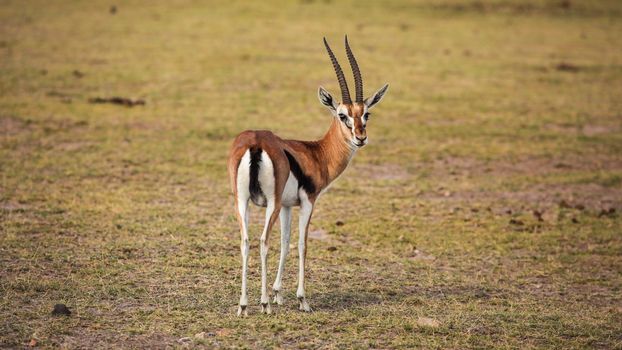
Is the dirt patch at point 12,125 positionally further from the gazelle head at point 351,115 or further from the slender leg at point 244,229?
the slender leg at point 244,229

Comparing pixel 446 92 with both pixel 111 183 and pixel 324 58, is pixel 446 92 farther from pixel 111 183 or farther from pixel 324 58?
pixel 111 183

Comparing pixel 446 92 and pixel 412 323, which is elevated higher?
pixel 446 92

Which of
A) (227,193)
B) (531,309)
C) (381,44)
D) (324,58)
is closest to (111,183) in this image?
(227,193)

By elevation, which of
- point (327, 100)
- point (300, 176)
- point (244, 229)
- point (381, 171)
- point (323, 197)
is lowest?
point (323, 197)

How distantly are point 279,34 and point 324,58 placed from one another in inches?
171

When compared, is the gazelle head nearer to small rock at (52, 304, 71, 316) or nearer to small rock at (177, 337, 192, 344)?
small rock at (177, 337, 192, 344)

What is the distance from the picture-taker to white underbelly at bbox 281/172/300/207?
750cm

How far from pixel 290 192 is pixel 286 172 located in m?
0.29

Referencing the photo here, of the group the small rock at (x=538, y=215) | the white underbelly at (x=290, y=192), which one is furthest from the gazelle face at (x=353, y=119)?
the small rock at (x=538, y=215)

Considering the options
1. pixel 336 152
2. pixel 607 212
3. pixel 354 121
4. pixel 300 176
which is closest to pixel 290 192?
pixel 300 176

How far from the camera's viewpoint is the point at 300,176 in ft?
25.1

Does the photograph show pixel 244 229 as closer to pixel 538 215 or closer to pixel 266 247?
pixel 266 247

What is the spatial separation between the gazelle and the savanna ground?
0.53 m

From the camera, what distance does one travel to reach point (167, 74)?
72.1ft
